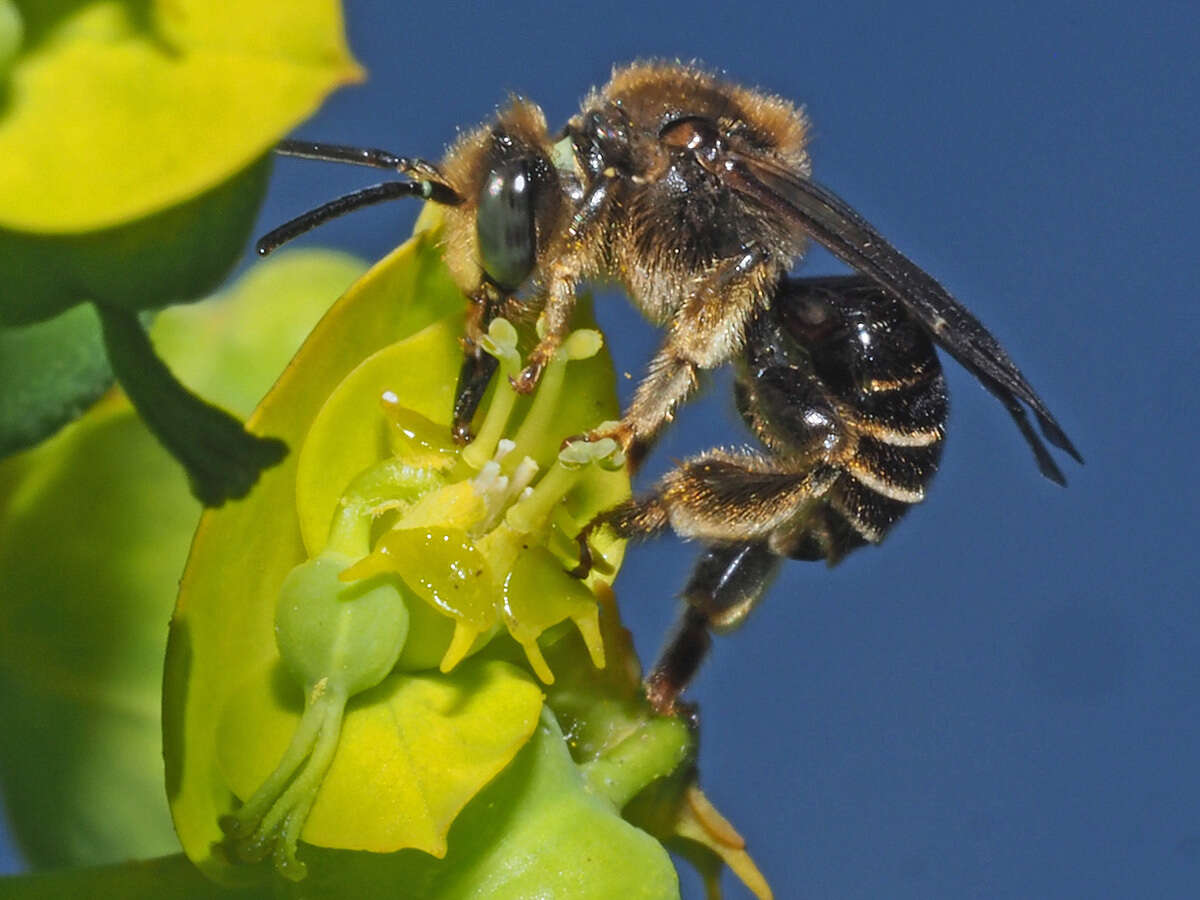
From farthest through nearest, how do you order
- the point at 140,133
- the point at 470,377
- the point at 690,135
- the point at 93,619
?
the point at 690,135, the point at 93,619, the point at 470,377, the point at 140,133

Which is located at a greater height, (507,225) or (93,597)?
(507,225)

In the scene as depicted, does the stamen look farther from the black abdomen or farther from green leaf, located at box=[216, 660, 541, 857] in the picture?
the black abdomen

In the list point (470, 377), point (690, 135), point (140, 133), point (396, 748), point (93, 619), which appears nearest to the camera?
point (140, 133)

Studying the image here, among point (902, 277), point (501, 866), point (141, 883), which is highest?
point (902, 277)

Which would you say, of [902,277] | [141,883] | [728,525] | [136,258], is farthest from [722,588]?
[136,258]

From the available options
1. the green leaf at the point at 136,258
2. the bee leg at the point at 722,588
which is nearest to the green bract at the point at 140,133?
the green leaf at the point at 136,258

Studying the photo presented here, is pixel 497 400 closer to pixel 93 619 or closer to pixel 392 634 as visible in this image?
pixel 392 634
